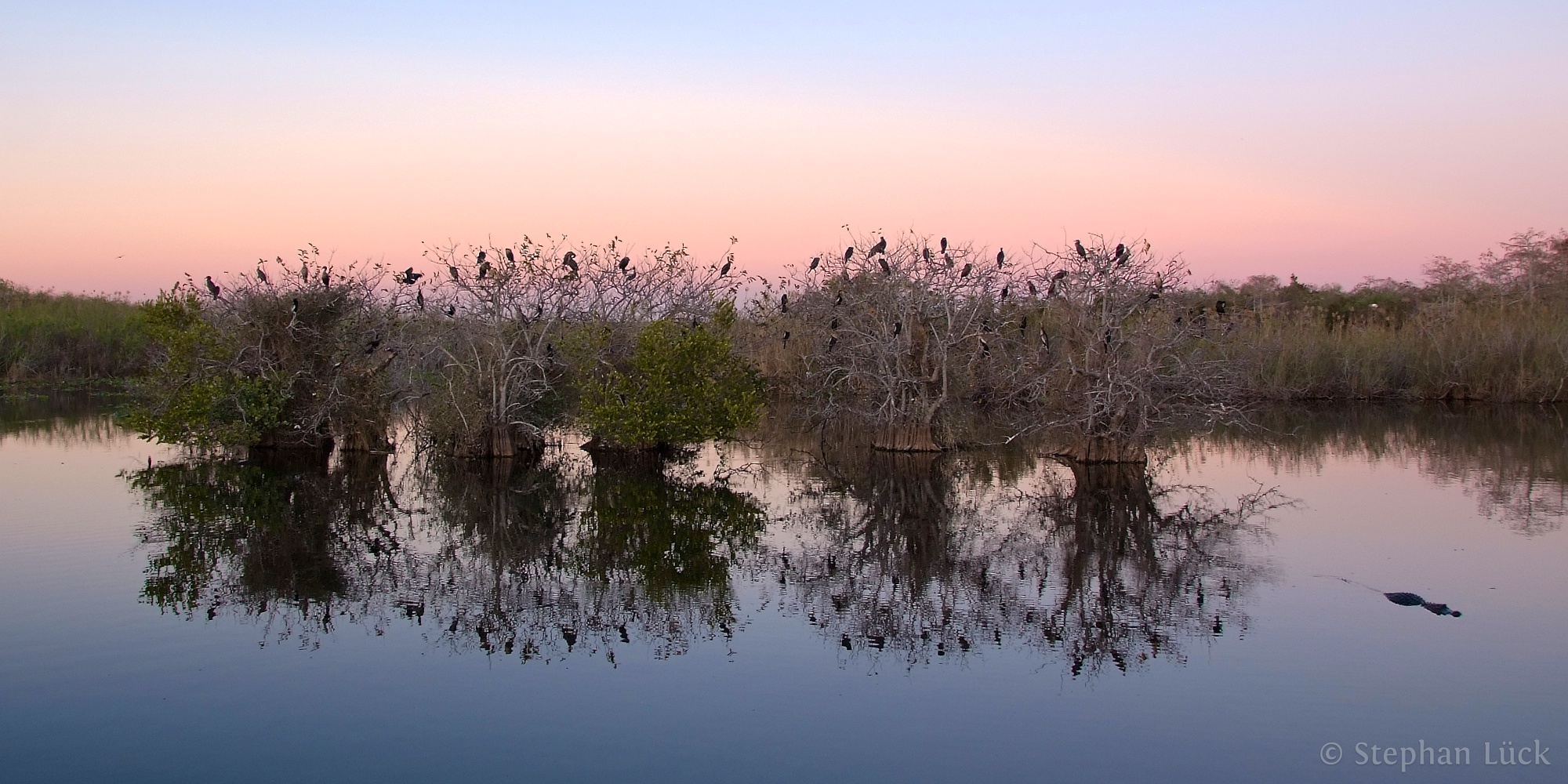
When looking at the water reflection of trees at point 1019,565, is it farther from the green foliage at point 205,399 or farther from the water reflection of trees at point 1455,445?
the green foliage at point 205,399

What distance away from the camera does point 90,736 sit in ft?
20.7

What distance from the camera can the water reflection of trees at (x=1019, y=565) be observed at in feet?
27.7

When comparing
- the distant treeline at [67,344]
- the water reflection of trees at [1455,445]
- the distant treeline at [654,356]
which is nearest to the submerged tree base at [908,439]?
the distant treeline at [654,356]

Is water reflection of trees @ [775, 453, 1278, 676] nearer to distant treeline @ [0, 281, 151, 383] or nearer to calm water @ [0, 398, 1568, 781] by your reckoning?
calm water @ [0, 398, 1568, 781]

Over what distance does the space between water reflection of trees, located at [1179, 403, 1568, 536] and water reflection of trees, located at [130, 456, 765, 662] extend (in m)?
9.40

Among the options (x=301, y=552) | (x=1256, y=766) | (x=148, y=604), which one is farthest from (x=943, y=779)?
(x=301, y=552)

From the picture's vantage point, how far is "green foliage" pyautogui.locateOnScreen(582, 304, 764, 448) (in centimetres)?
1714

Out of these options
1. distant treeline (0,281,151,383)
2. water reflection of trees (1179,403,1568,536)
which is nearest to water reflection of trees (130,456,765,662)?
water reflection of trees (1179,403,1568,536)

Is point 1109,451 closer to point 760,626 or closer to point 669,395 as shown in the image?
point 669,395

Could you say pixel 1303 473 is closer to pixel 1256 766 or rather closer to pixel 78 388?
pixel 1256 766

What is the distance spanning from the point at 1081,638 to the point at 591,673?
3.58 m

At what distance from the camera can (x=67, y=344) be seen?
128 ft

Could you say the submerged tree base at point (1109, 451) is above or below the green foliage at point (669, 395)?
below

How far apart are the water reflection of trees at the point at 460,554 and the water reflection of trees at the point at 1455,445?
9.40 metres
